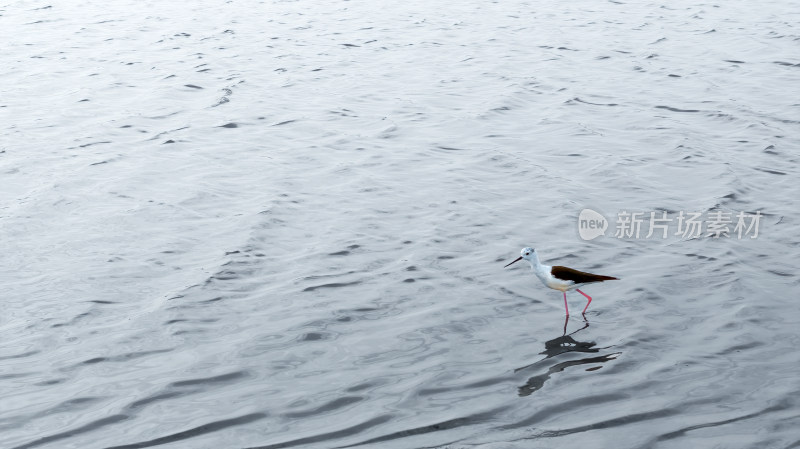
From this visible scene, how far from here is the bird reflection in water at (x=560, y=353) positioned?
8.29 meters

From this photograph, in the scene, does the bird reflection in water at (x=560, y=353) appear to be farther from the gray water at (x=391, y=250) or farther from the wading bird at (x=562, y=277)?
the wading bird at (x=562, y=277)

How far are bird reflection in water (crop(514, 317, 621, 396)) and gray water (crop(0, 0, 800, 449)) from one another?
3 cm

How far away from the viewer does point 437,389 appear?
8219 millimetres

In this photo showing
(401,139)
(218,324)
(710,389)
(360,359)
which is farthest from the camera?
(401,139)

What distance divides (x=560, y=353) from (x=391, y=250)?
3289 mm

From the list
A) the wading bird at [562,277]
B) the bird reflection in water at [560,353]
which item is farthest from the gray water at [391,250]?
the wading bird at [562,277]

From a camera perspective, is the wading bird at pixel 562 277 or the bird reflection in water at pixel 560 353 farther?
the wading bird at pixel 562 277

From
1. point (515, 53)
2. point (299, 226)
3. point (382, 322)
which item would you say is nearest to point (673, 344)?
point (382, 322)

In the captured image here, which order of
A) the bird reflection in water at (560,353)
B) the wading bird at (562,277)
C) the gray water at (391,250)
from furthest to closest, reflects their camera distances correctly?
the wading bird at (562,277)
the bird reflection in water at (560,353)
the gray water at (391,250)

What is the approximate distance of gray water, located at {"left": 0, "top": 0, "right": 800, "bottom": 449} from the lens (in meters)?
7.88

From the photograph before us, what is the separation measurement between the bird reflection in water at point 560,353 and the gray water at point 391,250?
29 millimetres

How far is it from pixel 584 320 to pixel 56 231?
7.02 metres

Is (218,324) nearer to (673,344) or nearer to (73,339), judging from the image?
(73,339)

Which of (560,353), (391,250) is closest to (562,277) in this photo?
(560,353)
